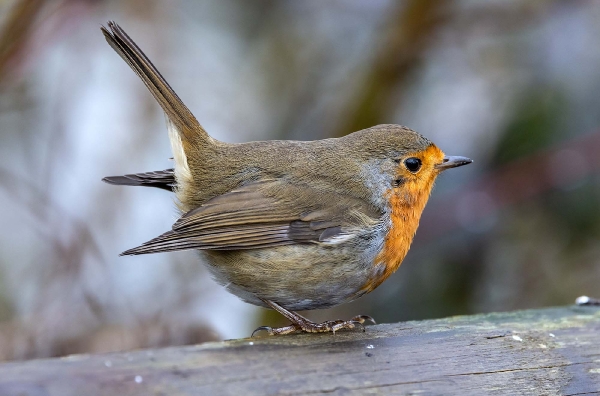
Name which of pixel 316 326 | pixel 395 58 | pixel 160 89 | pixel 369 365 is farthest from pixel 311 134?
pixel 369 365

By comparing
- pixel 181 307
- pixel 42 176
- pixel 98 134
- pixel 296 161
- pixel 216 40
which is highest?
pixel 216 40

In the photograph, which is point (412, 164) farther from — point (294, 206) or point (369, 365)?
point (369, 365)

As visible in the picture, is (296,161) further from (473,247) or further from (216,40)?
(216,40)

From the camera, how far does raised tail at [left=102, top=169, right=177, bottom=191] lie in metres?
3.63

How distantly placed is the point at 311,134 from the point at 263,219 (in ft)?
9.63

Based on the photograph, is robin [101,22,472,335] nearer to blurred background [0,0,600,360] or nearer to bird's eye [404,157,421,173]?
bird's eye [404,157,421,173]

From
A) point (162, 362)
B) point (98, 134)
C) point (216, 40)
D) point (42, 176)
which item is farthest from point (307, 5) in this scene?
point (162, 362)

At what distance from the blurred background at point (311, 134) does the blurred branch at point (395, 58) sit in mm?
14

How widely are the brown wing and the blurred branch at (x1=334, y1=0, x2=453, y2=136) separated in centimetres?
176

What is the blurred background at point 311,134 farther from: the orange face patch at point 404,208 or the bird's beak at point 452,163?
the bird's beak at point 452,163

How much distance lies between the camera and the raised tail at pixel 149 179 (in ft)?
11.9

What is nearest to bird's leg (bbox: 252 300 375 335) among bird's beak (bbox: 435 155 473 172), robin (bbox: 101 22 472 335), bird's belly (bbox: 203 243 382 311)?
robin (bbox: 101 22 472 335)

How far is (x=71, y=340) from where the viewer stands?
3652mm

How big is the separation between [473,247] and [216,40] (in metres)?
3.62
